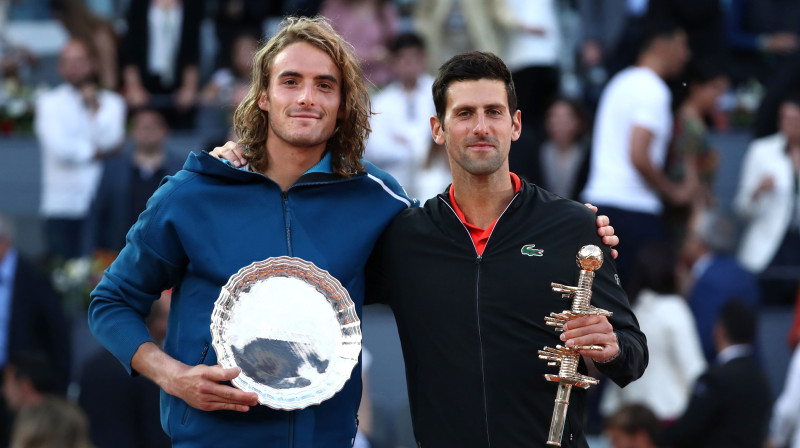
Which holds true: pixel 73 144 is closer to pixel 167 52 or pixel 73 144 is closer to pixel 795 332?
pixel 167 52

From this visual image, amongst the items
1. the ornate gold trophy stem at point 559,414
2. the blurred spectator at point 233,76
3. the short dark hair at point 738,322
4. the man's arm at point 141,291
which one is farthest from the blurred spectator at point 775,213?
the man's arm at point 141,291

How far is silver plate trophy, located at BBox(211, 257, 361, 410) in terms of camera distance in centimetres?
454

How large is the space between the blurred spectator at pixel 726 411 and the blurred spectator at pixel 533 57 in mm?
3565

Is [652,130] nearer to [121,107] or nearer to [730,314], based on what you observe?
[730,314]

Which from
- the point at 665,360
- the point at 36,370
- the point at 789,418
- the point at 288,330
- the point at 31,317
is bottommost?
the point at 36,370

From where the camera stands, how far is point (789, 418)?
848 cm

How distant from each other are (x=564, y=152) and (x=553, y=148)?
0.39 feet

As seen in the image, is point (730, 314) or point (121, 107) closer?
point (730, 314)

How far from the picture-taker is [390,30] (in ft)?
37.8

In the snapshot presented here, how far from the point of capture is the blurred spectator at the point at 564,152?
984 cm

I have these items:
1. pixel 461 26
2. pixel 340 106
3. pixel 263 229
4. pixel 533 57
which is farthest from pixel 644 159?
pixel 263 229

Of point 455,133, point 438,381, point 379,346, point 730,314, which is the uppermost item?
point 455,133

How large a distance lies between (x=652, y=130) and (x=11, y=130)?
6.44 meters

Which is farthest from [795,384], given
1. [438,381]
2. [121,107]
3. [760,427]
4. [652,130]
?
[121,107]
